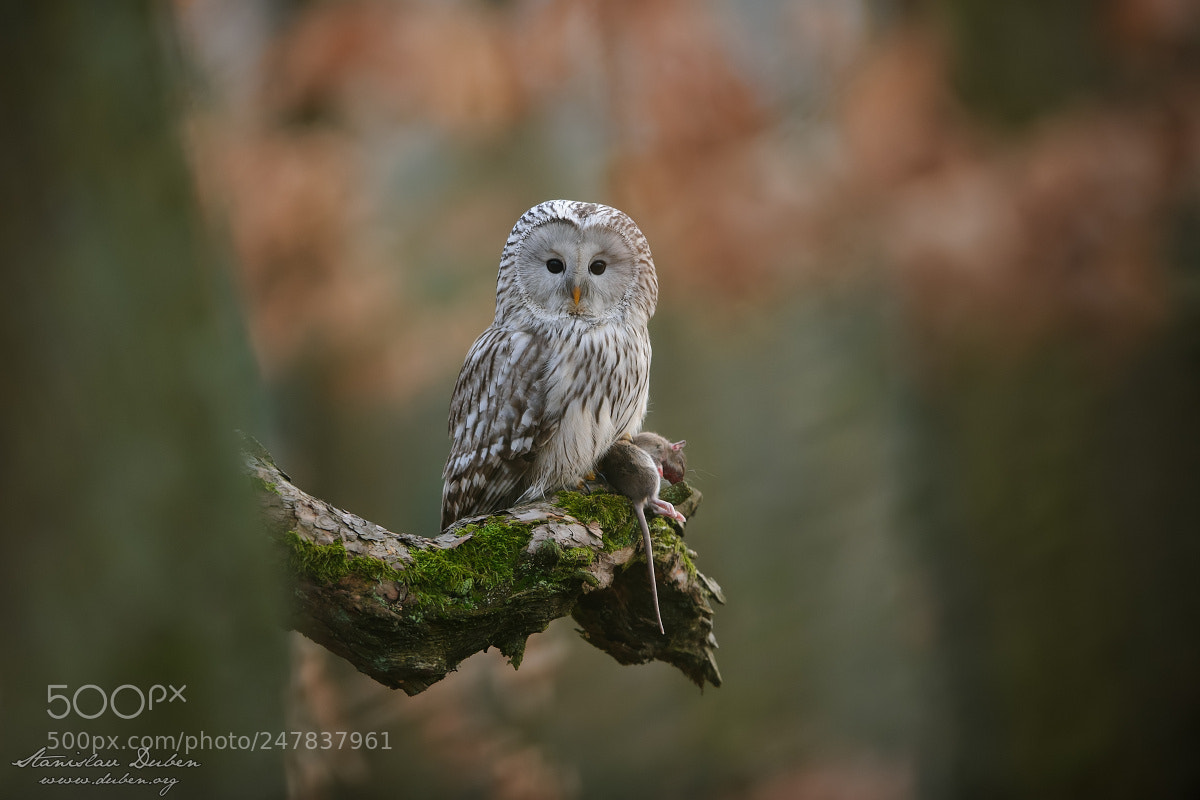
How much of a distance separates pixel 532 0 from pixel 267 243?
1.66 meters

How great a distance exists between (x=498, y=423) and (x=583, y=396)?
22 cm

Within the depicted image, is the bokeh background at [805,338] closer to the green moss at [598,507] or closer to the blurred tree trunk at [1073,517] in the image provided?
the blurred tree trunk at [1073,517]

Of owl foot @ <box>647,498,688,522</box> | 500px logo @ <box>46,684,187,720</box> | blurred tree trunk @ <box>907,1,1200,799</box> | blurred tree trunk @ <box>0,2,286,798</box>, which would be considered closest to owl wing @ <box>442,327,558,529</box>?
owl foot @ <box>647,498,688,522</box>

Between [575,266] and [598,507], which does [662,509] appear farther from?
[575,266]

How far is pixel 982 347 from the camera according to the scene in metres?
3.89

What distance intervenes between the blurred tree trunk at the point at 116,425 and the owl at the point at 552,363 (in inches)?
35.0

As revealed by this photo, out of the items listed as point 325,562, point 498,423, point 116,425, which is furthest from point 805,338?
point 116,425

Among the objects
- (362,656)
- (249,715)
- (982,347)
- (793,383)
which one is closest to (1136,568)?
(982,347)

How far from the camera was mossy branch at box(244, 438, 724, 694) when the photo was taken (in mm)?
1513

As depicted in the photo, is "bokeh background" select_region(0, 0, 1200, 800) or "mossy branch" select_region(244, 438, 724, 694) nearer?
"mossy branch" select_region(244, 438, 724, 694)

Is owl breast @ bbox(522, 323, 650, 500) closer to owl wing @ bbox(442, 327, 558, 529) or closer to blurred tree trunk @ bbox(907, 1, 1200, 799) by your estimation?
owl wing @ bbox(442, 327, 558, 529)

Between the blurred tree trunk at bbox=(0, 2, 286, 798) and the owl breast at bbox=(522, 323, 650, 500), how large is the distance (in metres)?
0.92

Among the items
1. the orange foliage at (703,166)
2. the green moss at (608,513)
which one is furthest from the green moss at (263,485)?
the orange foliage at (703,166)

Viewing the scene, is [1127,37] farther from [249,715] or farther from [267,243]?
[249,715]
